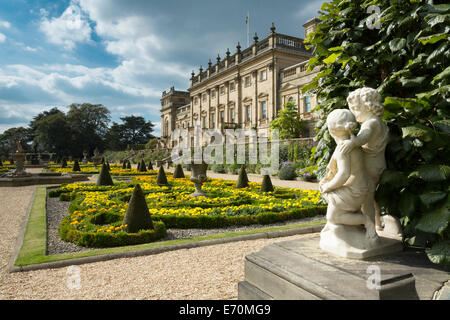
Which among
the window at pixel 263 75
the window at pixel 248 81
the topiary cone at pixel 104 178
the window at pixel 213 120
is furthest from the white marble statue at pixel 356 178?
the window at pixel 213 120

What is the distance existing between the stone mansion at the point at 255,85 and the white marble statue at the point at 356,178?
72.8 ft

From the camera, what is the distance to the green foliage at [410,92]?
2.48 m

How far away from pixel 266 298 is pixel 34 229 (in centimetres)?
596

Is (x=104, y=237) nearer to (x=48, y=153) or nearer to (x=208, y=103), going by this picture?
→ (x=208, y=103)

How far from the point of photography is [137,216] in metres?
5.81

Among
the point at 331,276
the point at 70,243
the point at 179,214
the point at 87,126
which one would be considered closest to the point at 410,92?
the point at 331,276

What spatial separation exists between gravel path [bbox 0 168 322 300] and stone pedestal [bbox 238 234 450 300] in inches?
34.8

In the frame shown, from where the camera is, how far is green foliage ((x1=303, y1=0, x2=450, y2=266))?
8.14 feet

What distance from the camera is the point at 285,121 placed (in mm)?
26812

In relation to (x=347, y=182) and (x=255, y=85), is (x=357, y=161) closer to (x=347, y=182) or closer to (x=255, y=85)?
(x=347, y=182)

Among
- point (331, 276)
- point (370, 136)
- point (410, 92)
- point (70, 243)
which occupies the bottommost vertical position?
point (70, 243)

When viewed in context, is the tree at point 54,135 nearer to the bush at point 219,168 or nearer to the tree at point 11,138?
the tree at point 11,138

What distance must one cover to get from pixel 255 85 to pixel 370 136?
110ft

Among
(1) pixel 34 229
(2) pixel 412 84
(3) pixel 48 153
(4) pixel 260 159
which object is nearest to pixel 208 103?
(4) pixel 260 159
